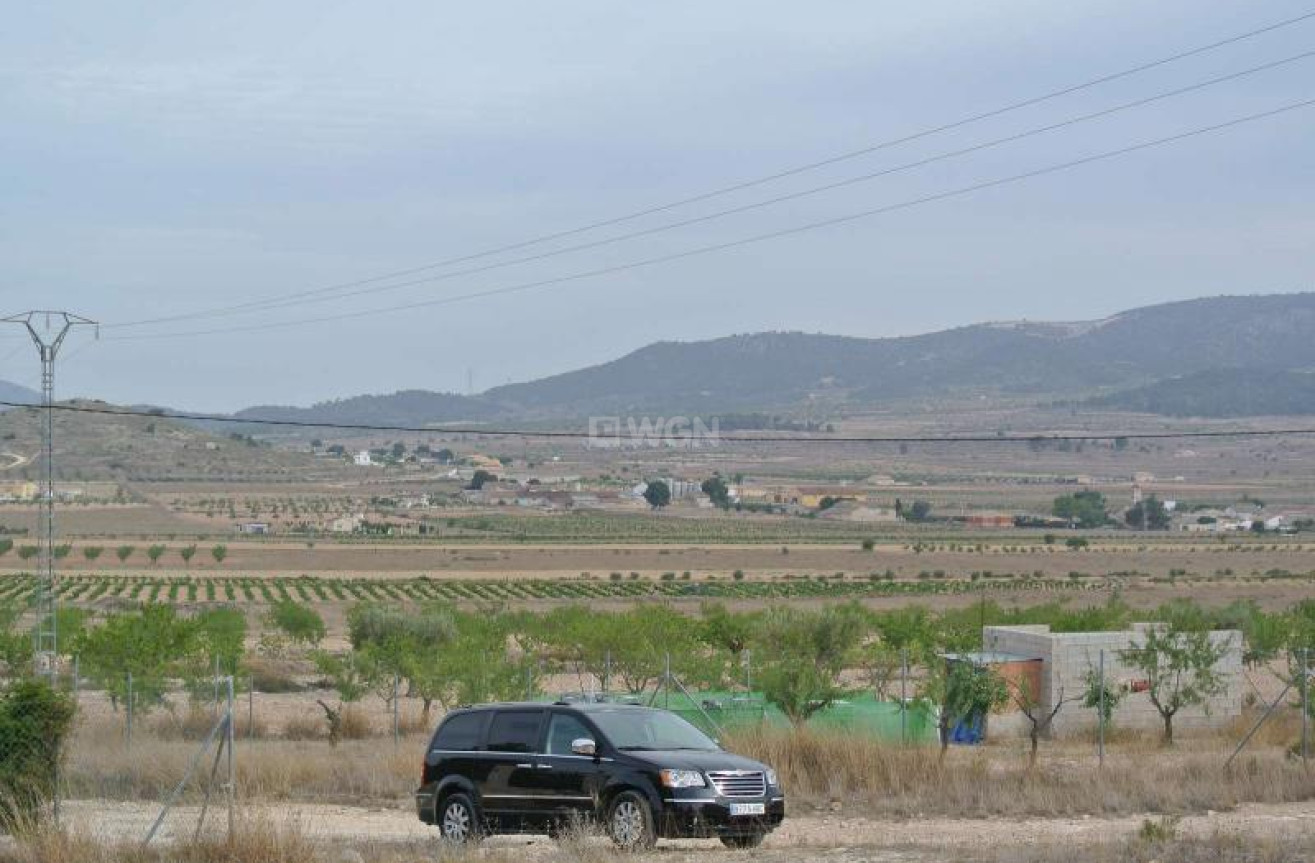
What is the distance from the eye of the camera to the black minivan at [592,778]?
744 inches

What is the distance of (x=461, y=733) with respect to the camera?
20734 millimetres

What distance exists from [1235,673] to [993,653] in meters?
5.59

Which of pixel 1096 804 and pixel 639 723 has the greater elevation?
pixel 639 723

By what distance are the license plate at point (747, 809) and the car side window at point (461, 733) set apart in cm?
324

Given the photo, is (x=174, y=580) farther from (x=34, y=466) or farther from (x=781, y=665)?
(x=34, y=466)

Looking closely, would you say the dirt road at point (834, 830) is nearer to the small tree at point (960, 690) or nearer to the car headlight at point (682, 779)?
the car headlight at point (682, 779)

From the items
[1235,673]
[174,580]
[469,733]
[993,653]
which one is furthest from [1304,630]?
[174,580]

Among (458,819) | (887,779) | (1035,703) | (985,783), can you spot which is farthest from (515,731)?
(1035,703)

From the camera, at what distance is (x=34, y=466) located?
629 feet

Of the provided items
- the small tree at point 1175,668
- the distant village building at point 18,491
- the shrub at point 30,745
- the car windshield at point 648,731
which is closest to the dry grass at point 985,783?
the car windshield at point 648,731

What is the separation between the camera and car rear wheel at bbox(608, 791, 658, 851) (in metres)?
18.8

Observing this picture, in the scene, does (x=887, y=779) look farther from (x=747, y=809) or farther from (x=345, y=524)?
Result: (x=345, y=524)

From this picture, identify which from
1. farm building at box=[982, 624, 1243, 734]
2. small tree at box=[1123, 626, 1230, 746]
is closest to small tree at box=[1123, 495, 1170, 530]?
farm building at box=[982, 624, 1243, 734]

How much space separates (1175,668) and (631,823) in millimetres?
20448
